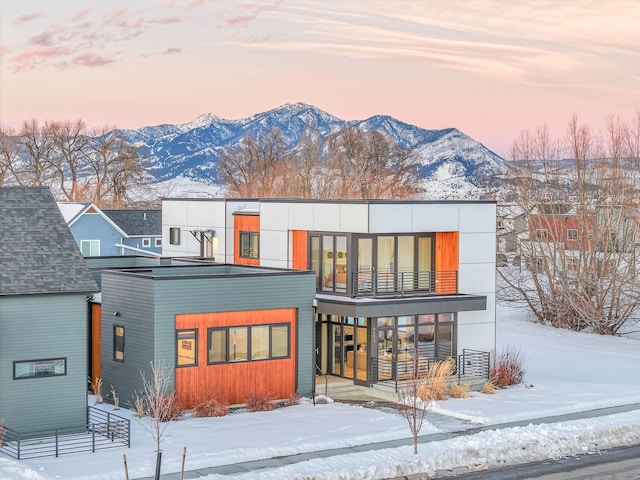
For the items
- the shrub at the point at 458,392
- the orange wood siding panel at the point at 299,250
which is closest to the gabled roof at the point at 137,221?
the orange wood siding panel at the point at 299,250

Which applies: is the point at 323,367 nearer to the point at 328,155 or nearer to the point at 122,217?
the point at 122,217

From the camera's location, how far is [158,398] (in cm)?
2231

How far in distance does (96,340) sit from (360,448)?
420 inches

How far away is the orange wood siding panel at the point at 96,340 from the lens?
3069 centimetres

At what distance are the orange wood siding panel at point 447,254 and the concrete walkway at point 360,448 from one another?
288 inches

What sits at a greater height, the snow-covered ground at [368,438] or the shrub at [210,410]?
the shrub at [210,410]

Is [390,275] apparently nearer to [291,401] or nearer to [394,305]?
[394,305]

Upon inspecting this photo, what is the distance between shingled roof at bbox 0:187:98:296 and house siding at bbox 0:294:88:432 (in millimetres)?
307

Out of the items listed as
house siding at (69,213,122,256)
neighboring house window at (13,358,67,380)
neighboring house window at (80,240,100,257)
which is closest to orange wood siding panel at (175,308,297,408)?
neighboring house window at (13,358,67,380)

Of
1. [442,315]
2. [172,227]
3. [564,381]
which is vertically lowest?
[564,381]

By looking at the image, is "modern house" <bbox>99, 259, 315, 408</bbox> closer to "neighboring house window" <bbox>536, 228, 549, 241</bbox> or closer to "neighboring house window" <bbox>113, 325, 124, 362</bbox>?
"neighboring house window" <bbox>113, 325, 124, 362</bbox>

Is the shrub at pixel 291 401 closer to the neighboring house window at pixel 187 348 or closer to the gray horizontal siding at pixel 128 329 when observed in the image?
the neighboring house window at pixel 187 348

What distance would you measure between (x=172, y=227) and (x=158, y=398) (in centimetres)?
2311

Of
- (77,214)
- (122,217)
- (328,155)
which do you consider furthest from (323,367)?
(328,155)
